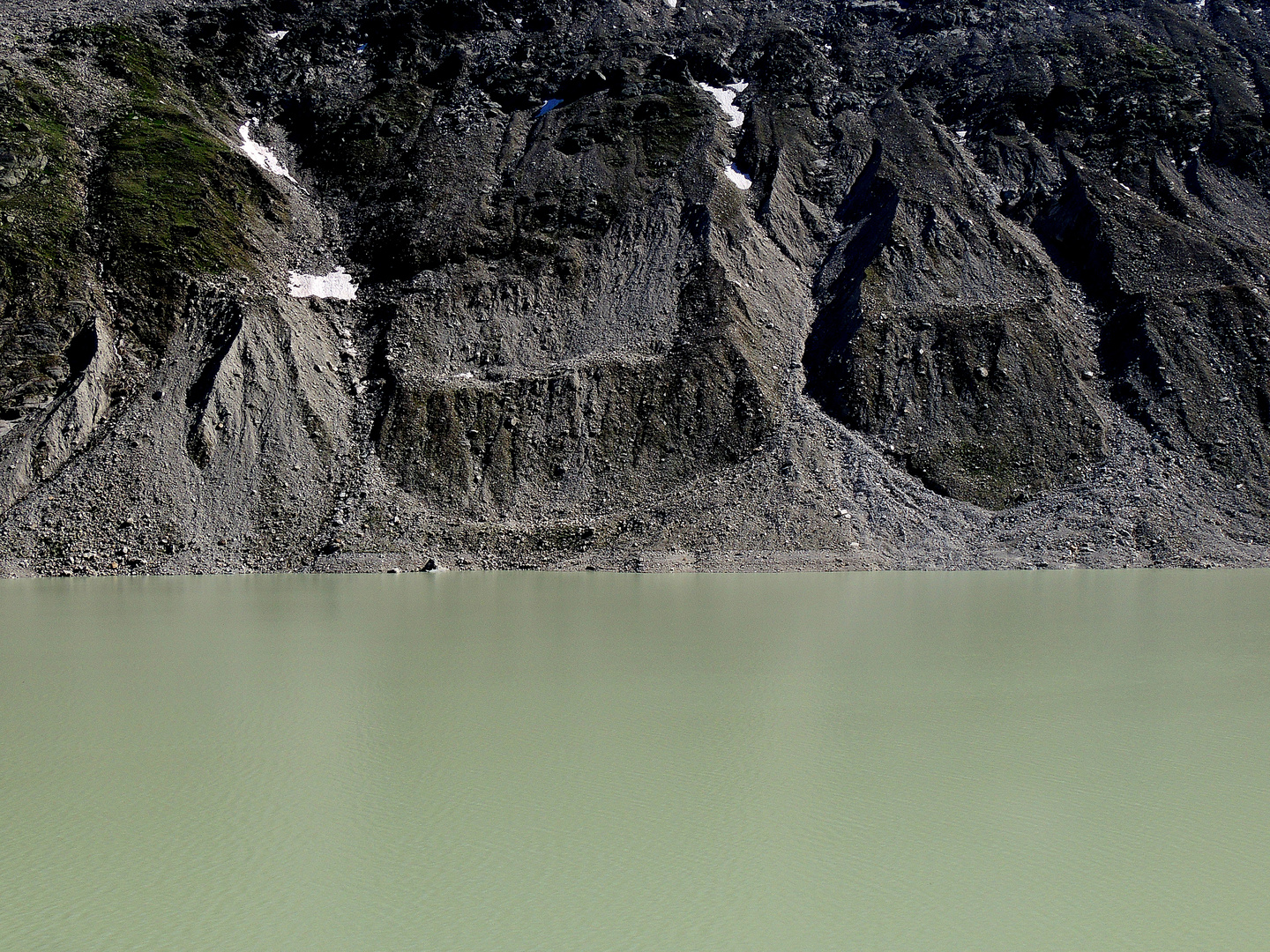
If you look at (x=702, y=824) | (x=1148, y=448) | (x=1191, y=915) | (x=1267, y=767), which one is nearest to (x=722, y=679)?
(x=702, y=824)

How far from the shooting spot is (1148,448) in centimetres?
3716

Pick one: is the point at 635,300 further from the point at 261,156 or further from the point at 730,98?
the point at 261,156

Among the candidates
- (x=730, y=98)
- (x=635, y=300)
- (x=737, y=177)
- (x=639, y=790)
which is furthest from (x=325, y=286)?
(x=639, y=790)

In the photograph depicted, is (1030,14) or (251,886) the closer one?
(251,886)

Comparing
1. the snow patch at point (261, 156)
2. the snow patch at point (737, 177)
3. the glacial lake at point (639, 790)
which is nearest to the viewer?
the glacial lake at point (639, 790)

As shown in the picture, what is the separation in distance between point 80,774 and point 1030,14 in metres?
72.9

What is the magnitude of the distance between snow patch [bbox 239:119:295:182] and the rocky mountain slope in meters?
0.62

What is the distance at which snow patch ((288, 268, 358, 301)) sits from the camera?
4494cm

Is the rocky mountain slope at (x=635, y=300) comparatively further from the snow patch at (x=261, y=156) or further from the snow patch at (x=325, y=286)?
the snow patch at (x=261, y=156)

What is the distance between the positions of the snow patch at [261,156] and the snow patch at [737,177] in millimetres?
25546

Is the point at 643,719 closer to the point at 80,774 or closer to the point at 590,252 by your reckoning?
the point at 80,774

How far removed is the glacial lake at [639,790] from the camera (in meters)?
6.88

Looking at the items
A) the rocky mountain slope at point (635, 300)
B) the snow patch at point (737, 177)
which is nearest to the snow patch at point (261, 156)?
the rocky mountain slope at point (635, 300)

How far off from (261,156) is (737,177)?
94.0 feet
